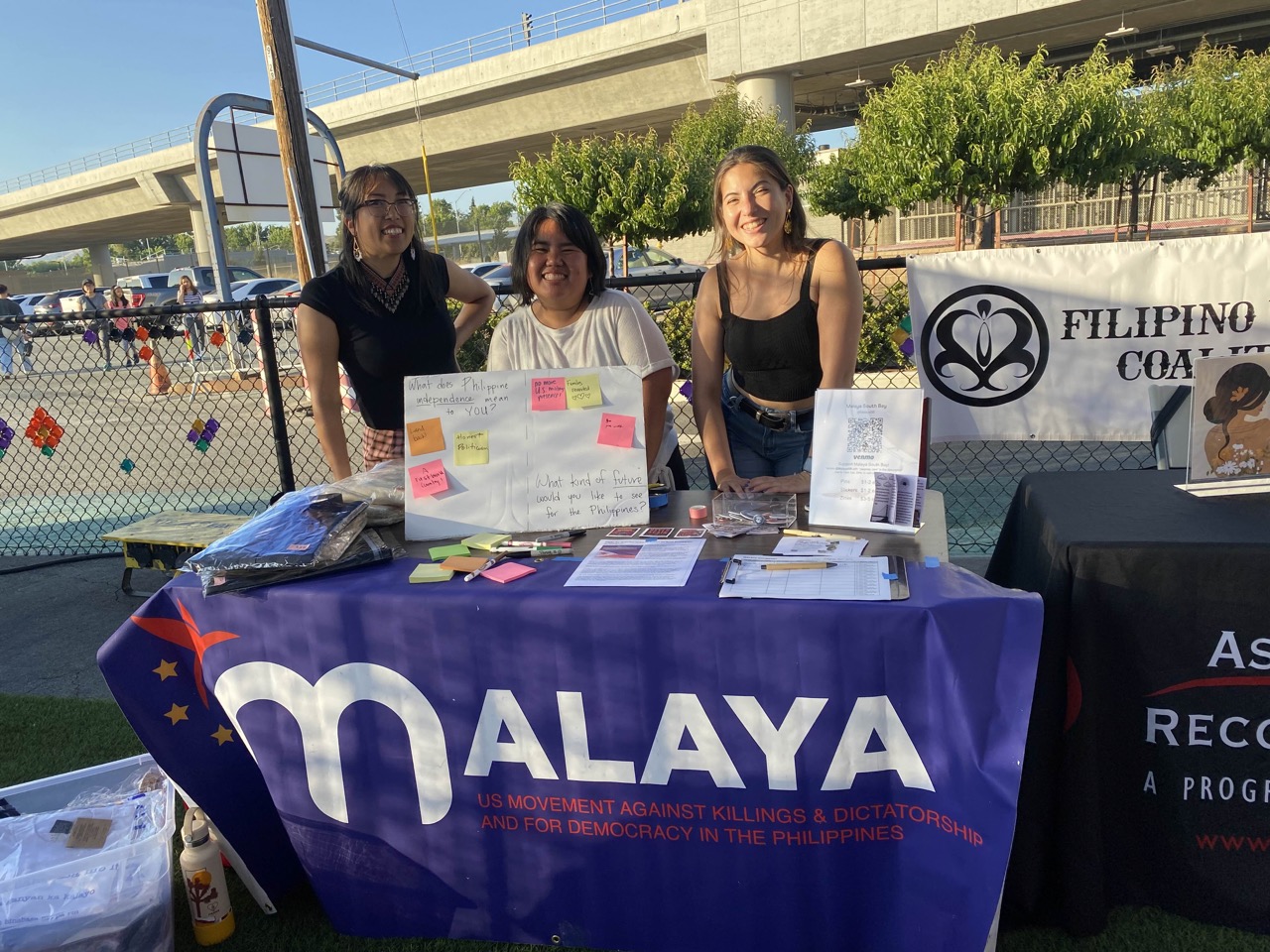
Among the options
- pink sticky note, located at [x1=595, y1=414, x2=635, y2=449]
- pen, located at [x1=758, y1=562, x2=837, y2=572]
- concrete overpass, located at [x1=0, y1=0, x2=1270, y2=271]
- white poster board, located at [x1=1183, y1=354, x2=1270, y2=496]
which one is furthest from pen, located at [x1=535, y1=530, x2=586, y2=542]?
concrete overpass, located at [x1=0, y1=0, x2=1270, y2=271]

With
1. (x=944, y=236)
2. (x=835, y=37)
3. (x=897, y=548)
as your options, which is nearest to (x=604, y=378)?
(x=897, y=548)

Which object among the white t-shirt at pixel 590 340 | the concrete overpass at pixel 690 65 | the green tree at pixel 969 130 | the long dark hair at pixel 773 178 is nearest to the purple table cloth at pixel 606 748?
the white t-shirt at pixel 590 340

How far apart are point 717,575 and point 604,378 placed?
25.6 inches

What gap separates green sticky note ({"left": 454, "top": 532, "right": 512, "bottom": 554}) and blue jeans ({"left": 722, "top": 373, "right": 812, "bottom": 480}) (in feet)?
2.74

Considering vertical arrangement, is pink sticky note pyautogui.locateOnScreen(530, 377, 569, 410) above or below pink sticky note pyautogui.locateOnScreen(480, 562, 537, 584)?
above

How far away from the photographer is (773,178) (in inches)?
99.1

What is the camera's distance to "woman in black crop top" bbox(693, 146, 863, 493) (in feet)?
8.28

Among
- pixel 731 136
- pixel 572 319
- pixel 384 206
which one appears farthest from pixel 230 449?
pixel 731 136

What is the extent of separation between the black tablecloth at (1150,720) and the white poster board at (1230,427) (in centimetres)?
6

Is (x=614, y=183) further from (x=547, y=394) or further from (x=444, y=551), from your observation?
(x=444, y=551)

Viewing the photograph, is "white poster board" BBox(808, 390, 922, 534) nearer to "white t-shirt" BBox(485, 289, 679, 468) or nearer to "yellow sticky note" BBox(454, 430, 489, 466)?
"white t-shirt" BBox(485, 289, 679, 468)

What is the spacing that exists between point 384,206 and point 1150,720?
248 cm

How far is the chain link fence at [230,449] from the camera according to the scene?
4816 millimetres

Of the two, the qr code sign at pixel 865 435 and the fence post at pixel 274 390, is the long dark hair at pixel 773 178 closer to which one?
the qr code sign at pixel 865 435
